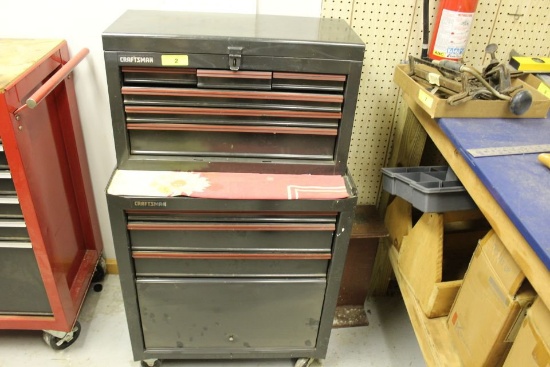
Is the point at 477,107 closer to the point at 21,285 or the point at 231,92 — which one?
the point at 231,92

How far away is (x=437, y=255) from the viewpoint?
1.23 m

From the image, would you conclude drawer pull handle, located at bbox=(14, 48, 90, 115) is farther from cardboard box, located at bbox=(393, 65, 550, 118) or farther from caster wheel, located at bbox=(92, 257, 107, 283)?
cardboard box, located at bbox=(393, 65, 550, 118)

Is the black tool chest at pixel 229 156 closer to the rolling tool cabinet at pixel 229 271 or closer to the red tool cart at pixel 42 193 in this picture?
the rolling tool cabinet at pixel 229 271

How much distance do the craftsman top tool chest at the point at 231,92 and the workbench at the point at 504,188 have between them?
295mm

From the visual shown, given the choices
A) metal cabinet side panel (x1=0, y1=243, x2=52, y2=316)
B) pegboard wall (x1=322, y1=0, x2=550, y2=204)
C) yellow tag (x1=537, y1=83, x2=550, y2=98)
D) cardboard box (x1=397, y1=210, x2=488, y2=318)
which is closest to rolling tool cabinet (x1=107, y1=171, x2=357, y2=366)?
cardboard box (x1=397, y1=210, x2=488, y2=318)

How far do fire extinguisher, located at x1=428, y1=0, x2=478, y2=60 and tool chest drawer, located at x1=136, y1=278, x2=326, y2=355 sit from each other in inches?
32.0

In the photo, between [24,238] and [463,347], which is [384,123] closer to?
[463,347]

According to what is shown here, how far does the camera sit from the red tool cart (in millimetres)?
1202

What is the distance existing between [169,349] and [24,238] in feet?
1.97

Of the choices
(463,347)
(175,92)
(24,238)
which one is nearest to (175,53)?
(175,92)

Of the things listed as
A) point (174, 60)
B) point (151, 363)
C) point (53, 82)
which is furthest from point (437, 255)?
point (53, 82)

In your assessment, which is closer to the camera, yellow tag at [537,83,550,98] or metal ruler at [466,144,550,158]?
metal ruler at [466,144,550,158]

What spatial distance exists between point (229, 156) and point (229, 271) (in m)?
0.36

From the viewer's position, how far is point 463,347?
1.13 m
